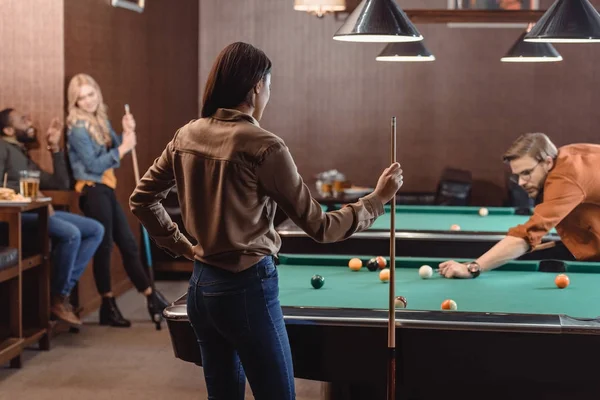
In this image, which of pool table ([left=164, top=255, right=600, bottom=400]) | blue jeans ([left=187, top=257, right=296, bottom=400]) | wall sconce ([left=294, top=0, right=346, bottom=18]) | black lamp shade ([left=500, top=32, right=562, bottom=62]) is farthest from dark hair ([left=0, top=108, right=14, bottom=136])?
blue jeans ([left=187, top=257, right=296, bottom=400])

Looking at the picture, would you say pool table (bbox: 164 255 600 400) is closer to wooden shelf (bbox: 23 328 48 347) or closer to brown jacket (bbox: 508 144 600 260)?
→ brown jacket (bbox: 508 144 600 260)

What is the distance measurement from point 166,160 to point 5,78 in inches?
149

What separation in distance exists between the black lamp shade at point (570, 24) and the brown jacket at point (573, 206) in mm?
513

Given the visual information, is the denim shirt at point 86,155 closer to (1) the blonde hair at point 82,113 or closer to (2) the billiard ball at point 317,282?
(1) the blonde hair at point 82,113

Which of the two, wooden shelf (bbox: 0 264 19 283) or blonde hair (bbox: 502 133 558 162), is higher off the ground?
blonde hair (bbox: 502 133 558 162)

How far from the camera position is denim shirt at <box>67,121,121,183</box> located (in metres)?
5.73

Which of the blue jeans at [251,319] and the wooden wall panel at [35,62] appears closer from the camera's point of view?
the blue jeans at [251,319]

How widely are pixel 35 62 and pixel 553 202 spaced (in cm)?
356

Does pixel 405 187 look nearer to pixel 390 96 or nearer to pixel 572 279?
pixel 390 96

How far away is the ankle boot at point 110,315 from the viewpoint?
Answer: 19.5 feet

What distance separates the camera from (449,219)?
5734 millimetres

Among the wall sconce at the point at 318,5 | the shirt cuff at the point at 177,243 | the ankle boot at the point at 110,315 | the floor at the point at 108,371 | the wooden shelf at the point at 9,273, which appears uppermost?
the wall sconce at the point at 318,5

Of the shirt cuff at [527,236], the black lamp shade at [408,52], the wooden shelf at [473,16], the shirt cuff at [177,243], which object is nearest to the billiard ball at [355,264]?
the shirt cuff at [527,236]

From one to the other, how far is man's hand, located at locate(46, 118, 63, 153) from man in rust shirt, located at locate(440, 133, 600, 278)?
2.95 meters
